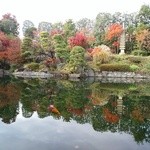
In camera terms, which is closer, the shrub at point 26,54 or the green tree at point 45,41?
the green tree at point 45,41

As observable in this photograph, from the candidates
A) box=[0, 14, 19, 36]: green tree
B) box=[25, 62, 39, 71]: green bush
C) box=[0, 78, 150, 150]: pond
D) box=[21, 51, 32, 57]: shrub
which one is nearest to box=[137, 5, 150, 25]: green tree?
box=[21, 51, 32, 57]: shrub

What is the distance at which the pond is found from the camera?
436 inches

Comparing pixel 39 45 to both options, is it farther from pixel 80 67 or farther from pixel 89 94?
pixel 89 94

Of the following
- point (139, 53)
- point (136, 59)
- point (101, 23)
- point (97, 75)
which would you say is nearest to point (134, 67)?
point (136, 59)

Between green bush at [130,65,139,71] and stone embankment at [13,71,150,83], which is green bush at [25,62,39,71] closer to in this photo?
stone embankment at [13,71,150,83]

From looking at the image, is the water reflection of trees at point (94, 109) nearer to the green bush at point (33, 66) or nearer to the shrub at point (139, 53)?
the green bush at point (33, 66)

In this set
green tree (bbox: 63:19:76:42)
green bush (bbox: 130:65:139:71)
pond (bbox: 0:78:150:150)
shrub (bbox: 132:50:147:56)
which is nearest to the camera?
pond (bbox: 0:78:150:150)

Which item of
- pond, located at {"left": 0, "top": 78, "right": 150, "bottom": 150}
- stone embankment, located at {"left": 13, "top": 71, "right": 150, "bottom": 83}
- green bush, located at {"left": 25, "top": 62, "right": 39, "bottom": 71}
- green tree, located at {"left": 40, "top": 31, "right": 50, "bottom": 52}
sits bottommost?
pond, located at {"left": 0, "top": 78, "right": 150, "bottom": 150}

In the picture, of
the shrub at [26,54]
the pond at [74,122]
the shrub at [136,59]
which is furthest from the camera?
the shrub at [136,59]

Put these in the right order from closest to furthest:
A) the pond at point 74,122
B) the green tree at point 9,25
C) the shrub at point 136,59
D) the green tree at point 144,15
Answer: the pond at point 74,122 < the shrub at point 136,59 < the green tree at point 144,15 < the green tree at point 9,25

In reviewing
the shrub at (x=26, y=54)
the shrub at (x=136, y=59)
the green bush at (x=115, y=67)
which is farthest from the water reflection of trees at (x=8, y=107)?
the shrub at (x=136, y=59)

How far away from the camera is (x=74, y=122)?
14508 millimetres

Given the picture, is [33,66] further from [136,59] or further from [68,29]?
[68,29]

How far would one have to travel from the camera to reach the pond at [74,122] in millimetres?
11062
